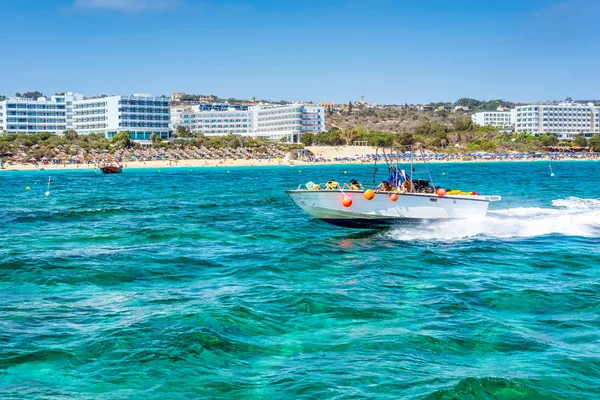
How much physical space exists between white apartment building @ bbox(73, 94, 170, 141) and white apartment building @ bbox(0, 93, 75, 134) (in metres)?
10.0

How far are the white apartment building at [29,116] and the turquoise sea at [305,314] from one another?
579ft

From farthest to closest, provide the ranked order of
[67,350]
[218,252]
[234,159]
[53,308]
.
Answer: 1. [234,159]
2. [218,252]
3. [53,308]
4. [67,350]

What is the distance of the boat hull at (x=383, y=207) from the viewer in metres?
25.9

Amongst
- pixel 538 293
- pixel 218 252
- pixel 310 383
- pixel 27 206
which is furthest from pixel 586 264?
pixel 27 206

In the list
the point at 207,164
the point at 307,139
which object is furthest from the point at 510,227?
the point at 307,139

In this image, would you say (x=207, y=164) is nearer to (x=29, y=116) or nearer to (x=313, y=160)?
(x=313, y=160)

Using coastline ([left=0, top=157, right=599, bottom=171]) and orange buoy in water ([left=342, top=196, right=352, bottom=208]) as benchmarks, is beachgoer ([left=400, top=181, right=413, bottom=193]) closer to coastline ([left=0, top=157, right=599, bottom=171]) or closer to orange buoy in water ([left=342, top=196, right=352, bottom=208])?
orange buoy in water ([left=342, top=196, right=352, bottom=208])

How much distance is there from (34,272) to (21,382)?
29.4ft

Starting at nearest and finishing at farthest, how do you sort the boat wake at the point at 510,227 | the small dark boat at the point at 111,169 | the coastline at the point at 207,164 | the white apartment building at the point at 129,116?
the boat wake at the point at 510,227 < the small dark boat at the point at 111,169 < the coastline at the point at 207,164 < the white apartment building at the point at 129,116

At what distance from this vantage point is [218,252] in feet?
75.3

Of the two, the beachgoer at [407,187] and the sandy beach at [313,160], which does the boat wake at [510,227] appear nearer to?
the beachgoer at [407,187]

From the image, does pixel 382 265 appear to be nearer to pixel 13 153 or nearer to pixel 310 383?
pixel 310 383

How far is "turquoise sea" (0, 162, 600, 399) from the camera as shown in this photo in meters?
10.5

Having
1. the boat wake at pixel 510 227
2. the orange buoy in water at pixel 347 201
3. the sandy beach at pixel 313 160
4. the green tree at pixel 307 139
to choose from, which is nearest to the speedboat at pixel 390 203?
the orange buoy in water at pixel 347 201
